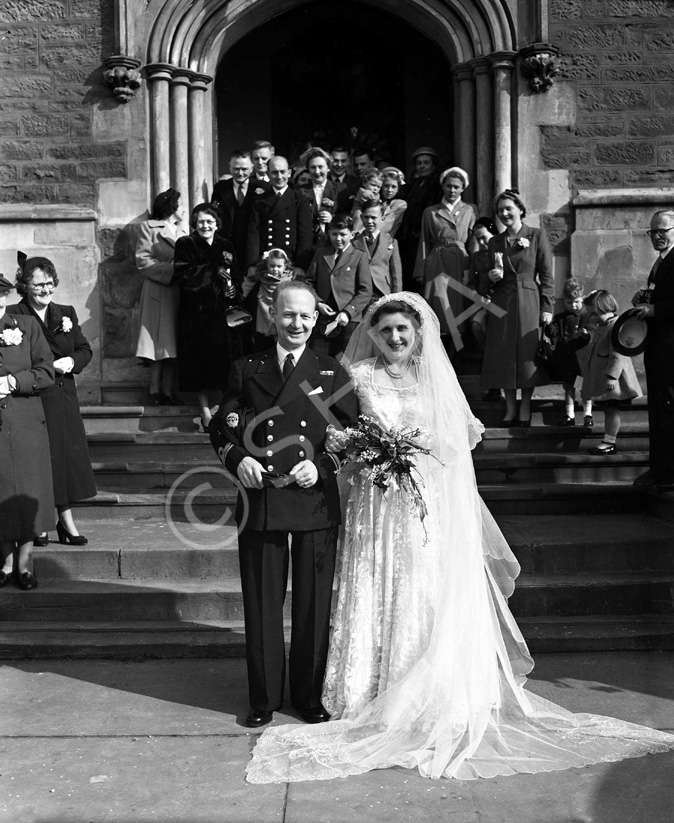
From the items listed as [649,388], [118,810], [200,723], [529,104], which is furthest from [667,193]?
[118,810]

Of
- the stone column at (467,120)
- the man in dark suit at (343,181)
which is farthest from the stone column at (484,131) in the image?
the man in dark suit at (343,181)

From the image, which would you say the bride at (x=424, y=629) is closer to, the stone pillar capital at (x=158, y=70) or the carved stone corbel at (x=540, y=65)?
the carved stone corbel at (x=540, y=65)

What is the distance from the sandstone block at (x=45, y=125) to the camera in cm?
988

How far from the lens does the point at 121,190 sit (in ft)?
32.3

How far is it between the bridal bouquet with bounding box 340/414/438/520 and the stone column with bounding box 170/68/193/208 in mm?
6143

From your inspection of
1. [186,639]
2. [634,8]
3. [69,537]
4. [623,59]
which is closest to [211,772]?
[186,639]

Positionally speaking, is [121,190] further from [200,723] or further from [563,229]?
[200,723]

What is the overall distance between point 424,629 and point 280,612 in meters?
0.66

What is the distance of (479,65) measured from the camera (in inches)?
392

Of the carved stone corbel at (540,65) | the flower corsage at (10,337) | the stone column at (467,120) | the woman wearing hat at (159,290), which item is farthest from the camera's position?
the stone column at (467,120)

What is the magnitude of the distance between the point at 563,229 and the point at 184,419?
4.12 metres

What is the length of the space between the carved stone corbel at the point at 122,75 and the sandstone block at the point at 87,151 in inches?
18.4

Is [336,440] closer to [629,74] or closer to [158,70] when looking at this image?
[158,70]

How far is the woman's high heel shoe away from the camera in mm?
6469
